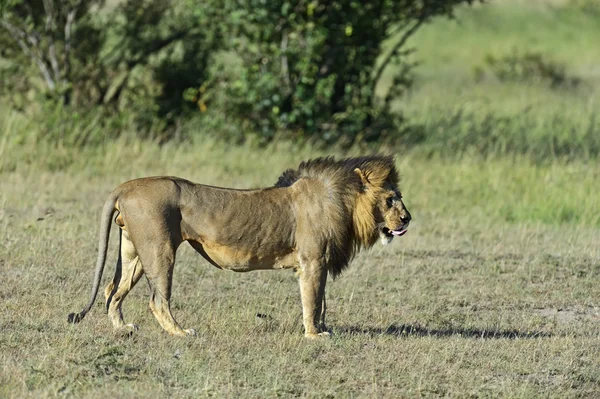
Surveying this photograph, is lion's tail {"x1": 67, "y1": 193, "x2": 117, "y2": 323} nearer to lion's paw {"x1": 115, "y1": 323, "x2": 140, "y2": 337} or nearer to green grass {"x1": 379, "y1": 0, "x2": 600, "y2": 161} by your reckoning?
lion's paw {"x1": 115, "y1": 323, "x2": 140, "y2": 337}

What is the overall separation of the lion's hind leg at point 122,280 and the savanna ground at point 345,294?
0.15 metres

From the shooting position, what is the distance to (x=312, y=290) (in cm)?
746

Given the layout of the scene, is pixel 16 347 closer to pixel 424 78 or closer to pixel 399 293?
pixel 399 293

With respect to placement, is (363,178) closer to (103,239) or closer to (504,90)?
(103,239)

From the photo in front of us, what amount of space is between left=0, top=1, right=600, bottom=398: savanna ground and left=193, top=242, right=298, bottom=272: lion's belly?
1.56 feet

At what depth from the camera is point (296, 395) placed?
633cm

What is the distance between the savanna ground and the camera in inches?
261

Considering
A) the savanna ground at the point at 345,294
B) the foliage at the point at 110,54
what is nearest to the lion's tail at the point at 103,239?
the savanna ground at the point at 345,294

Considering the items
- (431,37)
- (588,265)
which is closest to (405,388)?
(588,265)

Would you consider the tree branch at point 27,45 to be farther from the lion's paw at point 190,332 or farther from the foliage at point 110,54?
the lion's paw at point 190,332

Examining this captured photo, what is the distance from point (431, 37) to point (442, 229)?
30273mm

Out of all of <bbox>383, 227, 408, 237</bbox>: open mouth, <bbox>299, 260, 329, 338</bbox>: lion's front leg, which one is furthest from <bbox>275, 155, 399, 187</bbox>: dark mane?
<bbox>299, 260, 329, 338</bbox>: lion's front leg

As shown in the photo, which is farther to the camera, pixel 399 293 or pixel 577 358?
pixel 399 293

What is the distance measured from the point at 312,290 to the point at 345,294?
186cm
